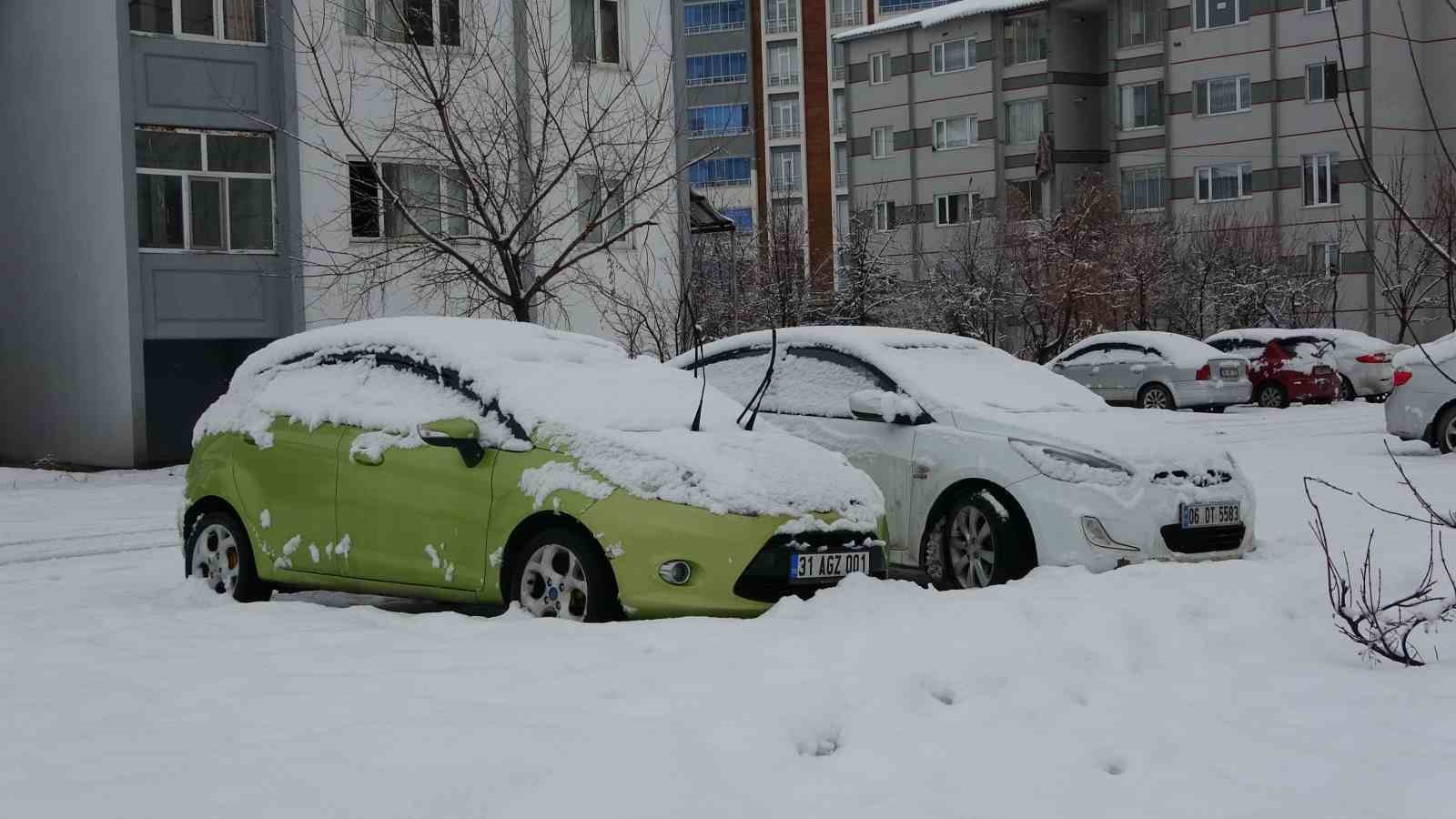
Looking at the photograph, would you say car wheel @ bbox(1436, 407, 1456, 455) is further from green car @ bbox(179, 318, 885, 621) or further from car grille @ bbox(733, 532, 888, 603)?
car grille @ bbox(733, 532, 888, 603)

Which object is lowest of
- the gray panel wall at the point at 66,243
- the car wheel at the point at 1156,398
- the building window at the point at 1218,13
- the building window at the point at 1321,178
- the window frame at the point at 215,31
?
the car wheel at the point at 1156,398

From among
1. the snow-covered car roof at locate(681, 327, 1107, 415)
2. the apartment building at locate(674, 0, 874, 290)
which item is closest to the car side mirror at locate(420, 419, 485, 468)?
the snow-covered car roof at locate(681, 327, 1107, 415)

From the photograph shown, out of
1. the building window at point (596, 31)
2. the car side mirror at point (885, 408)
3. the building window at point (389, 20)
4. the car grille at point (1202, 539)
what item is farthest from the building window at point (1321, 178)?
the car side mirror at point (885, 408)

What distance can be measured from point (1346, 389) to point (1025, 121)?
111ft

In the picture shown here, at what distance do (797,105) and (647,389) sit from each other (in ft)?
273

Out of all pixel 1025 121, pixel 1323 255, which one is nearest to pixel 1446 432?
pixel 1323 255

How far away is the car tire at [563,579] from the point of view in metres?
7.67

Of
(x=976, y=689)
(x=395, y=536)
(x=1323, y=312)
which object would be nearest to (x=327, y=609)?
(x=395, y=536)

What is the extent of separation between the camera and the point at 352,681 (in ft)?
20.9

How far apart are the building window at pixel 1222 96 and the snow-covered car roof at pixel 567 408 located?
53.4m

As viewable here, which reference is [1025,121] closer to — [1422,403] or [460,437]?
[1422,403]

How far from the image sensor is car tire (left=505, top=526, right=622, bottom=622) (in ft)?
25.2

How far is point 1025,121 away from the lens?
6612cm

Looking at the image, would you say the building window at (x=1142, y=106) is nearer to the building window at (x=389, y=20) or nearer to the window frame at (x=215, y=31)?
the building window at (x=389, y=20)
